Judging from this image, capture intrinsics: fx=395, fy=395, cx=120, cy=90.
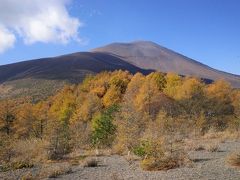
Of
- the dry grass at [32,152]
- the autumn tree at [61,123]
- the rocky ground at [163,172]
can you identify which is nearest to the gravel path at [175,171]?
the rocky ground at [163,172]

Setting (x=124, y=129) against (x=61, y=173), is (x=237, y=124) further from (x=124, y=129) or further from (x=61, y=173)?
(x=61, y=173)

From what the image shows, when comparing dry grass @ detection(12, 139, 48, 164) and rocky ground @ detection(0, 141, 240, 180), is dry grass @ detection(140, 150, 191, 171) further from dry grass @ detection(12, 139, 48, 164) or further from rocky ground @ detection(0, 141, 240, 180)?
dry grass @ detection(12, 139, 48, 164)

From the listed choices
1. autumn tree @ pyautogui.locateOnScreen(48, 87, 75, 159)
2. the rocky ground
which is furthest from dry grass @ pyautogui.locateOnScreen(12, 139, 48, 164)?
the rocky ground

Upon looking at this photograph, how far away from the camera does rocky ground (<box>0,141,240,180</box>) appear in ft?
46.0

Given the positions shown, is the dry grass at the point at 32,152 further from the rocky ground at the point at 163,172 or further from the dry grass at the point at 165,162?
the dry grass at the point at 165,162

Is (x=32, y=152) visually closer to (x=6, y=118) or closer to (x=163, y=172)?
(x=163, y=172)

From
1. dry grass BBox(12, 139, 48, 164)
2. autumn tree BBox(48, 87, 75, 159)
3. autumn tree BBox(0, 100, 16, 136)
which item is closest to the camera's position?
dry grass BBox(12, 139, 48, 164)

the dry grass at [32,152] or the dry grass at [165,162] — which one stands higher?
the dry grass at [165,162]

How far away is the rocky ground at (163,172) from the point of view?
46.0 feet

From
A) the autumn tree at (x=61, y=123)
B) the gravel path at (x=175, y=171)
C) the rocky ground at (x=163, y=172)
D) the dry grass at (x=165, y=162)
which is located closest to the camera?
the gravel path at (x=175, y=171)

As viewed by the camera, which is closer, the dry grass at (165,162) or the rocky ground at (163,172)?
the rocky ground at (163,172)

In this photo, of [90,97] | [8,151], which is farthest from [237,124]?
[90,97]

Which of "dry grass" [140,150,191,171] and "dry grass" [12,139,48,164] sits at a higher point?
"dry grass" [140,150,191,171]

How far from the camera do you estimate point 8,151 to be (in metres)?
25.1
